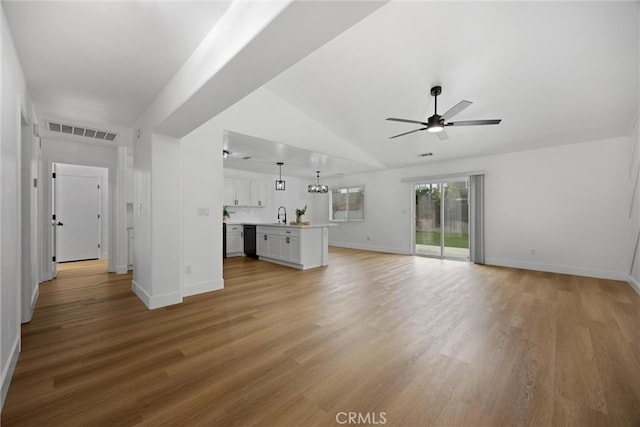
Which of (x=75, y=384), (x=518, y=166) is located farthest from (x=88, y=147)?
(x=518, y=166)

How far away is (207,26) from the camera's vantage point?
6.36ft

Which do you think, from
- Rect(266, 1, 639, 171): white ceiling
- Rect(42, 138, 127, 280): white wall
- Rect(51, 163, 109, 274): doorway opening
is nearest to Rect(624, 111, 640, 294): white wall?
Rect(266, 1, 639, 171): white ceiling

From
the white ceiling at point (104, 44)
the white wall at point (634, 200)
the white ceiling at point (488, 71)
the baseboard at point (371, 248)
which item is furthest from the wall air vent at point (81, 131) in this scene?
the white wall at point (634, 200)

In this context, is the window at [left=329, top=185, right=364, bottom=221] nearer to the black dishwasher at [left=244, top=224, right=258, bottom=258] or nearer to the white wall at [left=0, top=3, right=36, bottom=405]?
the black dishwasher at [left=244, top=224, right=258, bottom=258]

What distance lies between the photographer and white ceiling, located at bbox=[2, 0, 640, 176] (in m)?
2.01

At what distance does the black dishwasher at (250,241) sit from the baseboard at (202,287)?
286cm

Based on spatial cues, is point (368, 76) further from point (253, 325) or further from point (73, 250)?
point (73, 250)

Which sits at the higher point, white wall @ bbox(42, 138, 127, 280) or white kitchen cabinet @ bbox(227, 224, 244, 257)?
white wall @ bbox(42, 138, 127, 280)

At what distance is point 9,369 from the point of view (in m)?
1.81

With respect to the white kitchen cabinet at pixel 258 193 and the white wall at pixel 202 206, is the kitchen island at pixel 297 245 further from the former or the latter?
the white kitchen cabinet at pixel 258 193

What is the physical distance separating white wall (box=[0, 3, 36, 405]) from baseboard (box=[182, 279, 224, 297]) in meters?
1.60

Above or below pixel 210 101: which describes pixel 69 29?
above

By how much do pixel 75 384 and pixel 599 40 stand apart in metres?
5.64

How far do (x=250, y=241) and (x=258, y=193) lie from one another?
74.9 inches
